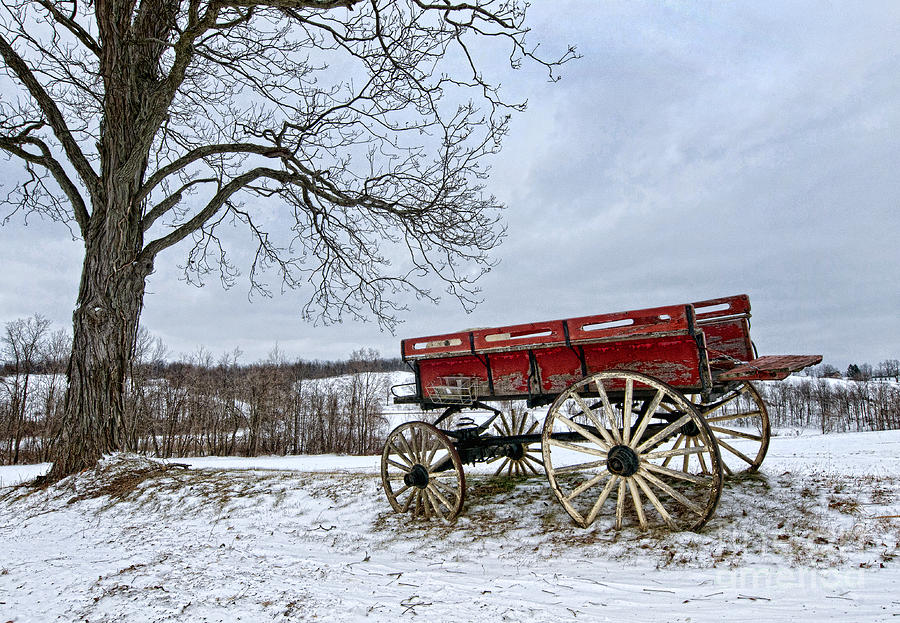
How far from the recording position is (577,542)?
4516mm

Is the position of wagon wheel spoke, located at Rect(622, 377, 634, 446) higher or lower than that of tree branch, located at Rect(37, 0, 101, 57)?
lower

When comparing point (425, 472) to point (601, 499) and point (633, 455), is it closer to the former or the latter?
point (601, 499)

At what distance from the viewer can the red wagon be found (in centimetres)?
451

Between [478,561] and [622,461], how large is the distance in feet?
4.99

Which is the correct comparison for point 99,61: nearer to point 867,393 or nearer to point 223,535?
point 223,535

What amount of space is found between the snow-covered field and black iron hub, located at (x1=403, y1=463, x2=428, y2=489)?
0.45 metres

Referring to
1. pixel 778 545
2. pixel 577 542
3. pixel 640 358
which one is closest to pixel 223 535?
pixel 577 542

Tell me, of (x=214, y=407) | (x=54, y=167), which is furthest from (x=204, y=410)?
(x=54, y=167)

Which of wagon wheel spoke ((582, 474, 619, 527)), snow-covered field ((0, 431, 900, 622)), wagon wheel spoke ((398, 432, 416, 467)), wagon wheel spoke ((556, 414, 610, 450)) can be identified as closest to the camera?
snow-covered field ((0, 431, 900, 622))

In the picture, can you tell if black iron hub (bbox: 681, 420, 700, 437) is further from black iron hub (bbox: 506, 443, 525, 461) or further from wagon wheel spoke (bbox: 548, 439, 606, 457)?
black iron hub (bbox: 506, 443, 525, 461)

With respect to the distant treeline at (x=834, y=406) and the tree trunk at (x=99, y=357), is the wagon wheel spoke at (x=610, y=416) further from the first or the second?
the distant treeline at (x=834, y=406)

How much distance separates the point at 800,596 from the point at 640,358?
226 cm

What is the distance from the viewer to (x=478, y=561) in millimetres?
4516

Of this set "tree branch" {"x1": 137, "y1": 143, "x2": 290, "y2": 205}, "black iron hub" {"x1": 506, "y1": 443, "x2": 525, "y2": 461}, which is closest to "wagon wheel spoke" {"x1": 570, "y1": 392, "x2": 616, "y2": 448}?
"black iron hub" {"x1": 506, "y1": 443, "x2": 525, "y2": 461}
